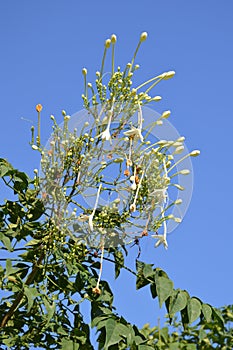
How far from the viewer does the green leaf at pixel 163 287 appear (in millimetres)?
2203

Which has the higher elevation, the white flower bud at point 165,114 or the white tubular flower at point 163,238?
the white flower bud at point 165,114

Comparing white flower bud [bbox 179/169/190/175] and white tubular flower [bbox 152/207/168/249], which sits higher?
white flower bud [bbox 179/169/190/175]

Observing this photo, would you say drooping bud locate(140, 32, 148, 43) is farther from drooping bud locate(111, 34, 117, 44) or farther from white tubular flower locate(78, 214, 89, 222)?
white tubular flower locate(78, 214, 89, 222)

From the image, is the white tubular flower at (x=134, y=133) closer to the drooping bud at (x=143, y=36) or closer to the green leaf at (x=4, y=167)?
the drooping bud at (x=143, y=36)

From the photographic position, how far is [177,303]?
88.4 inches

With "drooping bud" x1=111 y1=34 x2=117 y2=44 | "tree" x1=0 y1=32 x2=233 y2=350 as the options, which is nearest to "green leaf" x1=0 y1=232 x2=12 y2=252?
"tree" x1=0 y1=32 x2=233 y2=350

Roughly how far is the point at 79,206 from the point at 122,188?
0.16m

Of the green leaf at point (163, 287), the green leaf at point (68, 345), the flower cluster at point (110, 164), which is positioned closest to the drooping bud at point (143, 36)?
the flower cluster at point (110, 164)

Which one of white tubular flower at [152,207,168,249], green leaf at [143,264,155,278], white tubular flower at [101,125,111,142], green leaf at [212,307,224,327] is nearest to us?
white tubular flower at [101,125,111,142]

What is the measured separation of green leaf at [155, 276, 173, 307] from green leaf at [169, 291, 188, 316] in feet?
0.16

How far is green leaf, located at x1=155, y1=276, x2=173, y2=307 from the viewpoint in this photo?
2203mm

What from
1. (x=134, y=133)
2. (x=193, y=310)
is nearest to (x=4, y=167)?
(x=134, y=133)

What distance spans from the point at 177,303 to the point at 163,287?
0.08 metres

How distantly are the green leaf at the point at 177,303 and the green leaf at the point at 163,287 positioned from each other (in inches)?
1.9
